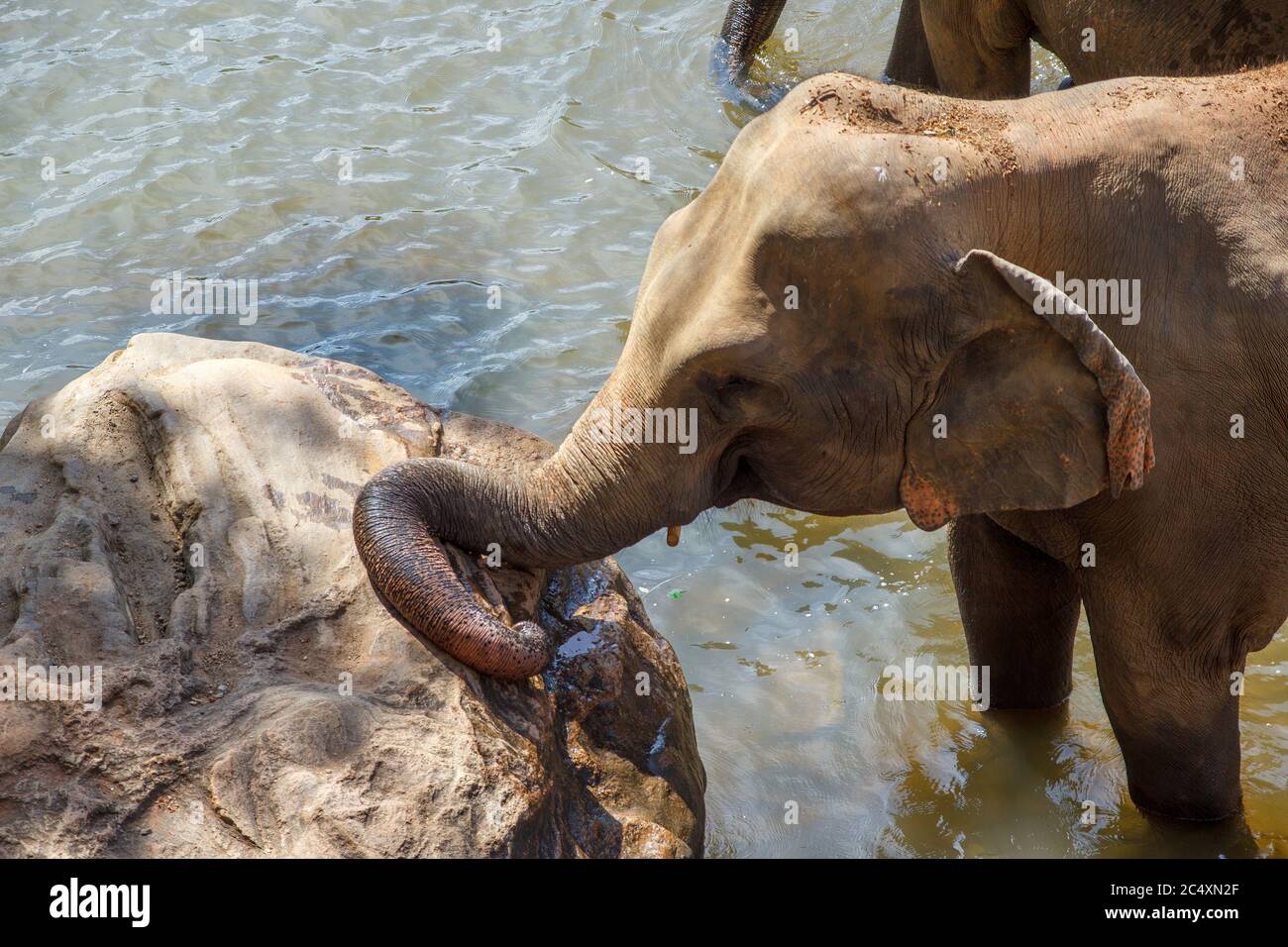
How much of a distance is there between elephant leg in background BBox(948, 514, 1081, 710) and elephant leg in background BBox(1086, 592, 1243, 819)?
0.62 meters

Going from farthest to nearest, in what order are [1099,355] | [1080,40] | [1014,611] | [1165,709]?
[1080,40], [1014,611], [1165,709], [1099,355]

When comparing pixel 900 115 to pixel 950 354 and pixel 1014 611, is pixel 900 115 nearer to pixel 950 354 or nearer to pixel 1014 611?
pixel 950 354

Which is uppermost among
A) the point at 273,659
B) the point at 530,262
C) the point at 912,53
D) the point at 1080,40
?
the point at 912,53

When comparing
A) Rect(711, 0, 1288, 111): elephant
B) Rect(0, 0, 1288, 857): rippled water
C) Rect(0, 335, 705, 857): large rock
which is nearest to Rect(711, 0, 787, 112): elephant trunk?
Rect(0, 0, 1288, 857): rippled water

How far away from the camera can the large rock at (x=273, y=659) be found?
329 cm

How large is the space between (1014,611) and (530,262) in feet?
15.2

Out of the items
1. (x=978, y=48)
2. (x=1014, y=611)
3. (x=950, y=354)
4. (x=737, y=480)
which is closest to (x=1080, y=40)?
(x=978, y=48)

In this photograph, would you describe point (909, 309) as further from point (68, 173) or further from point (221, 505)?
point (68, 173)

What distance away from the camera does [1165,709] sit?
4648 mm

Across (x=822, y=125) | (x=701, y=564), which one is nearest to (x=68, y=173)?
(x=701, y=564)

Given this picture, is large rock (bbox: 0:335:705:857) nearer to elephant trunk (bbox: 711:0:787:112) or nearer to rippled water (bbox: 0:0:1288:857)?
rippled water (bbox: 0:0:1288:857)

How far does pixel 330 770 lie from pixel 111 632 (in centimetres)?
74

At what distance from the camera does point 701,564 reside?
21.9 feet

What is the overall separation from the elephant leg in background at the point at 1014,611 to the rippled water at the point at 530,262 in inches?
6.3
